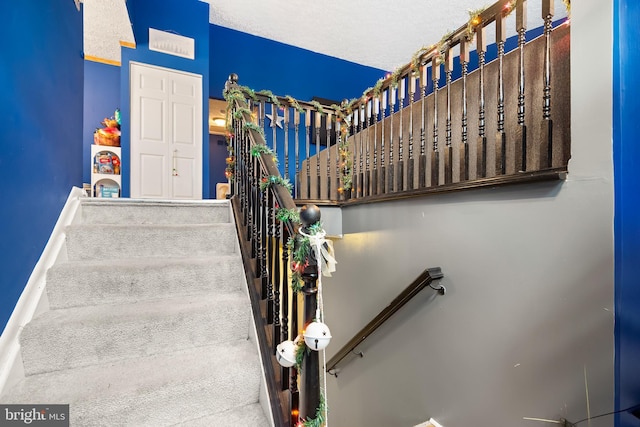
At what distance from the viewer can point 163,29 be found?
3727 millimetres

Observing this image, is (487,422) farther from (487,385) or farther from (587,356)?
(587,356)

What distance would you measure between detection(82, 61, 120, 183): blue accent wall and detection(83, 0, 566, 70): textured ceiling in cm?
87

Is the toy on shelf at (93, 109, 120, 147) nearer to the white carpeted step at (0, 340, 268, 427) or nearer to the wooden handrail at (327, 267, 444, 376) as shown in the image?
the white carpeted step at (0, 340, 268, 427)

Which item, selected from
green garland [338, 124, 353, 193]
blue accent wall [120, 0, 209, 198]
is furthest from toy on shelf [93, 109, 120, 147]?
green garland [338, 124, 353, 193]

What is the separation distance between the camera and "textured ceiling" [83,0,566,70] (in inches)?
139

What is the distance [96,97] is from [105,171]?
64.6 inches

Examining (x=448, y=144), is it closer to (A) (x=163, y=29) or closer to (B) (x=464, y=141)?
(B) (x=464, y=141)

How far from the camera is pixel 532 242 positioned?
1306 mm

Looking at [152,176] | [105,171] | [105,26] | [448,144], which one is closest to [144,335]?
[448,144]

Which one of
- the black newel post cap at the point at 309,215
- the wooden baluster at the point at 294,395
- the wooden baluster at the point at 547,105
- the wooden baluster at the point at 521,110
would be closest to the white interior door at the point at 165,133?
the wooden baluster at the point at 294,395

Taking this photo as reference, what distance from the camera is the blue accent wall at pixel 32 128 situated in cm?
114

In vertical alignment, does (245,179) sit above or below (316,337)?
above

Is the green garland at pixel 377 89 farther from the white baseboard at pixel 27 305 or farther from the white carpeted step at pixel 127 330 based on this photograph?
the white baseboard at pixel 27 305

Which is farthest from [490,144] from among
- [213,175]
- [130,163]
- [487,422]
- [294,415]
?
[213,175]
